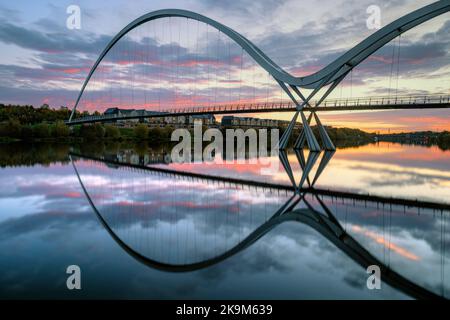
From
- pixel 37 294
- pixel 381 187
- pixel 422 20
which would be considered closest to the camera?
pixel 37 294

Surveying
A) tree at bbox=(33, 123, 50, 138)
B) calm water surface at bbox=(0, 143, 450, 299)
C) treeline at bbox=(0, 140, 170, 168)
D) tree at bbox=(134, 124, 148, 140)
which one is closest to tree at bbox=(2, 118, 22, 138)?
tree at bbox=(33, 123, 50, 138)

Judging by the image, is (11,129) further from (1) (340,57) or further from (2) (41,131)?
(1) (340,57)

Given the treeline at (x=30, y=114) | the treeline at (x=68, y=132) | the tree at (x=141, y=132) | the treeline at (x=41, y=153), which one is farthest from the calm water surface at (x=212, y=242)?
the treeline at (x=30, y=114)

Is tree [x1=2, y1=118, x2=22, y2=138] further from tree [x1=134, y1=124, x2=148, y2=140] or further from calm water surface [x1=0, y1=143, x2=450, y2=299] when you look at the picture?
calm water surface [x1=0, y1=143, x2=450, y2=299]
